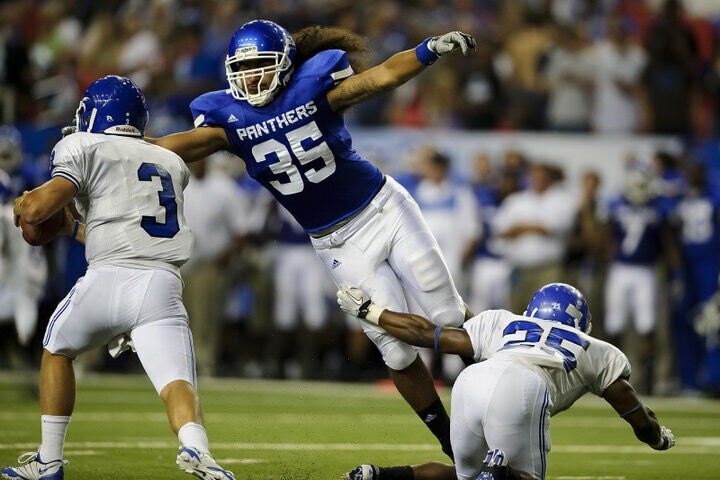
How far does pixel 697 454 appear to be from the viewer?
23.0 feet

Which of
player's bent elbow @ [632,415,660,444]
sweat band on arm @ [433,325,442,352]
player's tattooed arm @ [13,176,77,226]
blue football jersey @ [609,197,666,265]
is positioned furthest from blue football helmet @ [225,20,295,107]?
blue football jersey @ [609,197,666,265]

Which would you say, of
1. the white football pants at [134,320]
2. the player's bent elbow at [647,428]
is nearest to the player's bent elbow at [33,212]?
the white football pants at [134,320]

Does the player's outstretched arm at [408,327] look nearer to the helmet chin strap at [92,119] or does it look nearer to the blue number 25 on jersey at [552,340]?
the blue number 25 on jersey at [552,340]

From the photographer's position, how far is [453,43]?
4.91 m

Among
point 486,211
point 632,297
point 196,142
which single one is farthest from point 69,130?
point 632,297

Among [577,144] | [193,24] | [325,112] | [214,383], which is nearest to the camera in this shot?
[325,112]

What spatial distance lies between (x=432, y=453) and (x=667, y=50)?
7212 millimetres

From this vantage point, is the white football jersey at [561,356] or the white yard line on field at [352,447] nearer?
the white football jersey at [561,356]

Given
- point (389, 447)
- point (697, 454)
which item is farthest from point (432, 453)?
point (697, 454)

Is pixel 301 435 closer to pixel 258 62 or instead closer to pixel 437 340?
pixel 437 340

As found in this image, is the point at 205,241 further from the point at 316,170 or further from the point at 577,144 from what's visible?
Result: the point at 316,170

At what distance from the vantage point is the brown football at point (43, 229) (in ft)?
15.8

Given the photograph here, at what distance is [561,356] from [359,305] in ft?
3.31

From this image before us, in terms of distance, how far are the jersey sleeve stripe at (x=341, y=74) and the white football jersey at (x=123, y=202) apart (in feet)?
3.09
